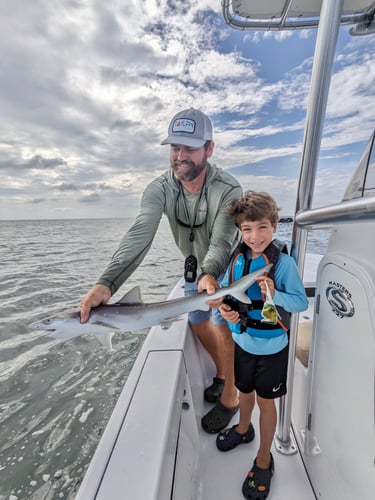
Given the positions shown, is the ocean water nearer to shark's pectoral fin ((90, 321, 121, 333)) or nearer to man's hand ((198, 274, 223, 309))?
man's hand ((198, 274, 223, 309))

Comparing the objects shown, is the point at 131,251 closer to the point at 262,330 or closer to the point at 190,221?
the point at 190,221

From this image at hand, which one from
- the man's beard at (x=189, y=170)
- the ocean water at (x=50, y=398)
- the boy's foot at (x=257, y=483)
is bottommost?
the ocean water at (x=50, y=398)

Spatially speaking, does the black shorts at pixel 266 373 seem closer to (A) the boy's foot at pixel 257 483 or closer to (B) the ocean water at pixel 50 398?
(A) the boy's foot at pixel 257 483

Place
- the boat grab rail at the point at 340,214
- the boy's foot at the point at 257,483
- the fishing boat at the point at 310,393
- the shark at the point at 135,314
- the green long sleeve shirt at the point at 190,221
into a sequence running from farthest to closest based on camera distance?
the green long sleeve shirt at the point at 190,221 → the boy's foot at the point at 257,483 → the shark at the point at 135,314 → the fishing boat at the point at 310,393 → the boat grab rail at the point at 340,214

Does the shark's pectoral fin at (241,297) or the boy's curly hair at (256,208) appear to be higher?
the boy's curly hair at (256,208)

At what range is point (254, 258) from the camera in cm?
159

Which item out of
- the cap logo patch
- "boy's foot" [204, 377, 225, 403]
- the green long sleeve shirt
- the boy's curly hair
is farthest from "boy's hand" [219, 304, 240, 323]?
the cap logo patch

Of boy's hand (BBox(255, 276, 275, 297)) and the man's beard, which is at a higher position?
the man's beard

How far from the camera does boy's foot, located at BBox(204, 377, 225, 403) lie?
219 cm

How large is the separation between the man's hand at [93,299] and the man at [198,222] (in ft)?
0.65

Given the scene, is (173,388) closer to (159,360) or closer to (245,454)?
(159,360)

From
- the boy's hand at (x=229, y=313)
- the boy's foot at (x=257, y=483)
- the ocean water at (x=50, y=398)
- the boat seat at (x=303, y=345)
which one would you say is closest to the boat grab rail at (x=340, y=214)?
the ocean water at (x=50, y=398)

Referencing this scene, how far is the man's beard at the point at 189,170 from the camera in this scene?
2.09 m

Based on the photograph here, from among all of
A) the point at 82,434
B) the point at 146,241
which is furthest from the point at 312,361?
the point at 82,434
